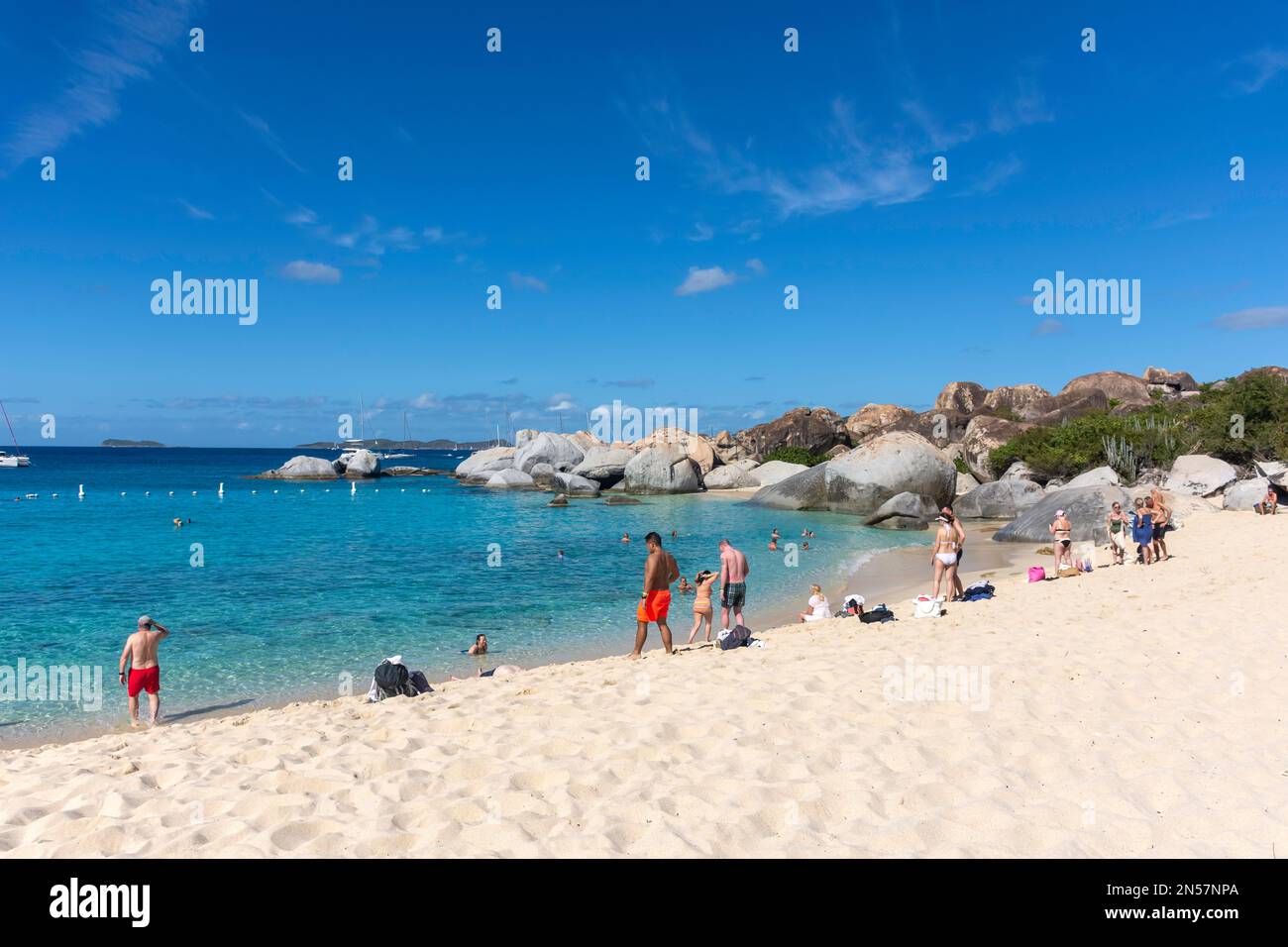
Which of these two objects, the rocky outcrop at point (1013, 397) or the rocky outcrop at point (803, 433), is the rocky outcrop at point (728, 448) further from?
the rocky outcrop at point (1013, 397)

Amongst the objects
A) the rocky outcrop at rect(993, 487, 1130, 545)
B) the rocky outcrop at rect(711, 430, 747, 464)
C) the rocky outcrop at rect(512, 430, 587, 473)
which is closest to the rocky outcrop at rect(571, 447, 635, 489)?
the rocky outcrop at rect(512, 430, 587, 473)

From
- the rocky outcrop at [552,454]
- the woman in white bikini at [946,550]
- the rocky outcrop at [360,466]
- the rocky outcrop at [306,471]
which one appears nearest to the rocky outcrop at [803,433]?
the rocky outcrop at [552,454]

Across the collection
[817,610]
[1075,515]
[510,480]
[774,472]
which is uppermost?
[774,472]

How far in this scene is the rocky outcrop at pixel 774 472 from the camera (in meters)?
53.8

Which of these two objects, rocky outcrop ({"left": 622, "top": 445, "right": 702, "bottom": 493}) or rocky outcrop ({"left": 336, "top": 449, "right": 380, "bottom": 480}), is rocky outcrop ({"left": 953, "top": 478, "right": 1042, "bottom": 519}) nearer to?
rocky outcrop ({"left": 622, "top": 445, "right": 702, "bottom": 493})

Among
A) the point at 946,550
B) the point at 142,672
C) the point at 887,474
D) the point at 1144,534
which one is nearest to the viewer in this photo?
the point at 142,672

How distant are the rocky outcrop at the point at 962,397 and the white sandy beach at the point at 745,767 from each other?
204ft

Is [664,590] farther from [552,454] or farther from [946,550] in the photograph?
[552,454]

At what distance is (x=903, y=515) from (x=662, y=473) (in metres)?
22.3

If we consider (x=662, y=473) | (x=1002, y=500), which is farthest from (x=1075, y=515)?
(x=662, y=473)

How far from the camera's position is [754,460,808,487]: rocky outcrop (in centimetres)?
5375

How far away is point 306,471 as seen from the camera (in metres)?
75.2
